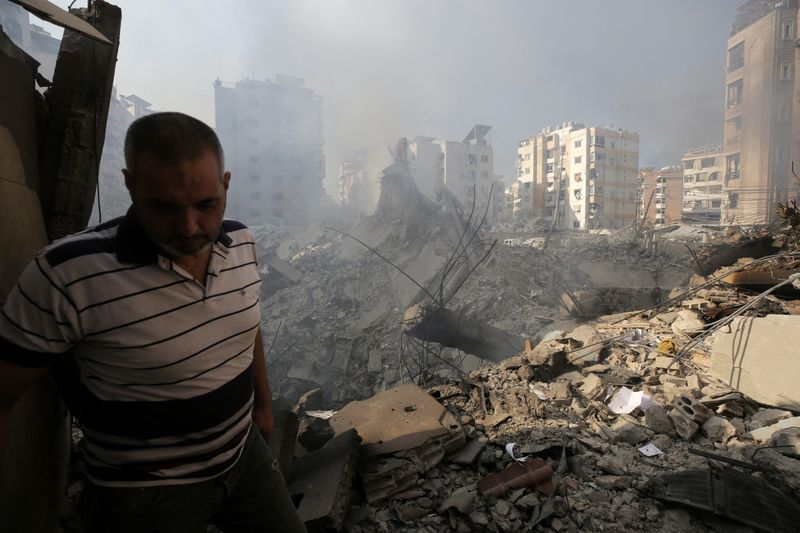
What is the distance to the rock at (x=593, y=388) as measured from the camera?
12.7ft

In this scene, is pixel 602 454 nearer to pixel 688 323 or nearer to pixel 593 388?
pixel 593 388

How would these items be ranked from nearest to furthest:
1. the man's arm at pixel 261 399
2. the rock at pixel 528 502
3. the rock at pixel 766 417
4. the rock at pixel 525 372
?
the man's arm at pixel 261 399 → the rock at pixel 528 502 → the rock at pixel 766 417 → the rock at pixel 525 372

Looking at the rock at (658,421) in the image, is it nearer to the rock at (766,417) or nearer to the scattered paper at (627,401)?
the scattered paper at (627,401)

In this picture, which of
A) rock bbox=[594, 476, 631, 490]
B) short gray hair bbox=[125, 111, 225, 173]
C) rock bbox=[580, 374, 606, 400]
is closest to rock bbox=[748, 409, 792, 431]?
rock bbox=[580, 374, 606, 400]

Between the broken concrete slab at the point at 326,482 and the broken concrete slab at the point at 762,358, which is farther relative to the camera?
the broken concrete slab at the point at 762,358

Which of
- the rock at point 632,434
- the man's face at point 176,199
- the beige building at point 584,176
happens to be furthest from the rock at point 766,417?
the beige building at point 584,176

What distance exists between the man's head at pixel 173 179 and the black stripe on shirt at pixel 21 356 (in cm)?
38

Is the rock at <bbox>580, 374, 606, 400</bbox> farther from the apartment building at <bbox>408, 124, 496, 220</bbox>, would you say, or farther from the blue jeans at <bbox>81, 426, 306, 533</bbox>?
the apartment building at <bbox>408, 124, 496, 220</bbox>

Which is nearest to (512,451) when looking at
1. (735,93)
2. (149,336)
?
(149,336)

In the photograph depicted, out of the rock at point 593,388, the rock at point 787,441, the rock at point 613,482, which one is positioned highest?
the rock at point 787,441

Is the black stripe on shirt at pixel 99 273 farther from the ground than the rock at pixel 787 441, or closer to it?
farther from the ground

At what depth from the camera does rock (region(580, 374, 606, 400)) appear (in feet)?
12.7

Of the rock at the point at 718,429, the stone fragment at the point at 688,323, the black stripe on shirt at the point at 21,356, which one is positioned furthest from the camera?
the stone fragment at the point at 688,323

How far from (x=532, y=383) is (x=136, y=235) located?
4.12 meters
